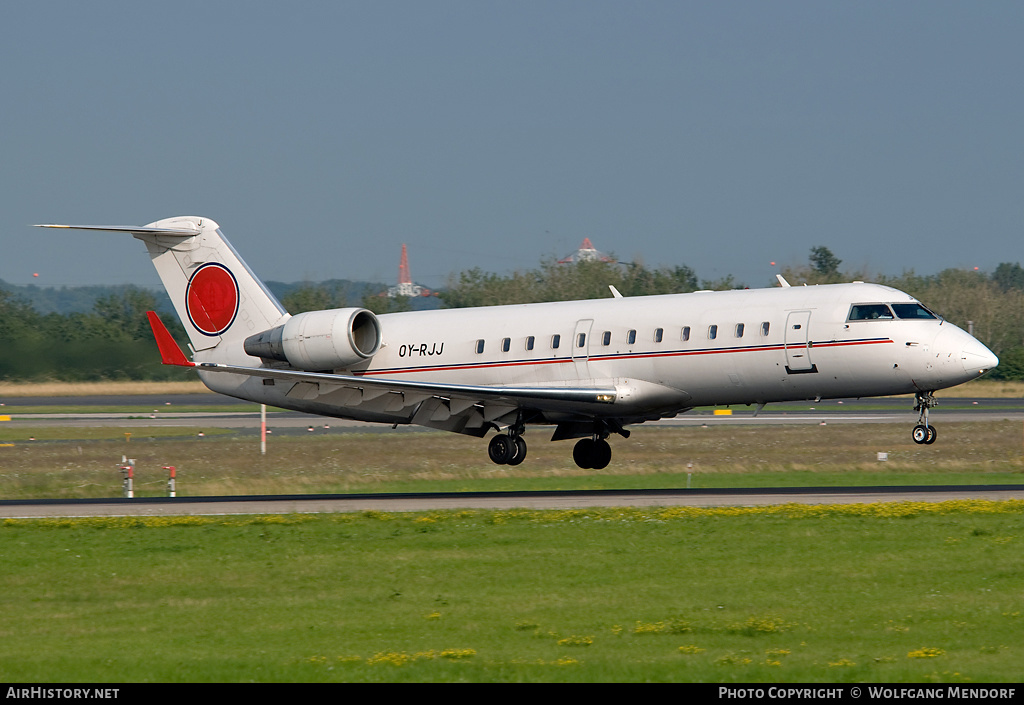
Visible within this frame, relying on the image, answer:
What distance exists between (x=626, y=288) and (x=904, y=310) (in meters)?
68.4

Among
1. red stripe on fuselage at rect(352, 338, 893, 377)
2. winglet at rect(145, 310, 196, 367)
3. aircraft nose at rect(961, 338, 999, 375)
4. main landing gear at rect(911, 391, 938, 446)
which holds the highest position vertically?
winglet at rect(145, 310, 196, 367)

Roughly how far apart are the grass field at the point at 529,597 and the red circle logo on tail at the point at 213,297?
1135 centimetres

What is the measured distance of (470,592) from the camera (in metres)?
15.7

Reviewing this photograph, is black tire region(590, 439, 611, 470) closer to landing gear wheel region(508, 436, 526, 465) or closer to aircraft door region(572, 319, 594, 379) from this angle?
landing gear wheel region(508, 436, 526, 465)

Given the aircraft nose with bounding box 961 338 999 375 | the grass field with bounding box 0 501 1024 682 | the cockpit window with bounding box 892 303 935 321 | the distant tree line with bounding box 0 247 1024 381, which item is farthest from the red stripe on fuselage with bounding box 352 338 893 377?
the distant tree line with bounding box 0 247 1024 381

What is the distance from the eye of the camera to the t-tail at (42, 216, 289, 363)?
33.0 metres

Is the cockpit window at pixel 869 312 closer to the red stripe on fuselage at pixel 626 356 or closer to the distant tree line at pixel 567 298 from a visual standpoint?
the red stripe on fuselage at pixel 626 356

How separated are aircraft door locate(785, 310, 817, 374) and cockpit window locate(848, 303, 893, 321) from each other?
3.04 feet

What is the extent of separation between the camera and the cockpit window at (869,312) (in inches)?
1033

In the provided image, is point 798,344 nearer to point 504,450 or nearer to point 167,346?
point 504,450

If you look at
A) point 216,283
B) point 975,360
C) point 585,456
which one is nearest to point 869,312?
point 975,360

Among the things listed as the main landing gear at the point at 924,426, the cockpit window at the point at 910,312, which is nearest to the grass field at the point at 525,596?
the main landing gear at the point at 924,426
